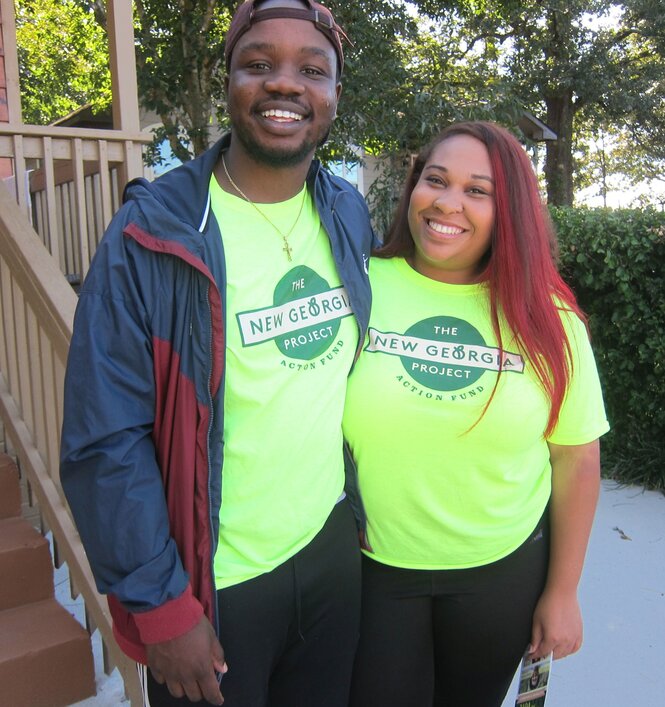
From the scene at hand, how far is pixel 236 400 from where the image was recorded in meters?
1.52

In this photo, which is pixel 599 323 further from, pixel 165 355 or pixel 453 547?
pixel 165 355

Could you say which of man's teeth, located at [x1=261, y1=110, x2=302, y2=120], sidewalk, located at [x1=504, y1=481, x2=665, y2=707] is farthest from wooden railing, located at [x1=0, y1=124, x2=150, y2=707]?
sidewalk, located at [x1=504, y1=481, x2=665, y2=707]

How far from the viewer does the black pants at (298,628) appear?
5.13 feet

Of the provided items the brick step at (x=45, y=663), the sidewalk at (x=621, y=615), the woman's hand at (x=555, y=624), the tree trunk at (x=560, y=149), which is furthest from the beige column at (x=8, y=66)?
the tree trunk at (x=560, y=149)

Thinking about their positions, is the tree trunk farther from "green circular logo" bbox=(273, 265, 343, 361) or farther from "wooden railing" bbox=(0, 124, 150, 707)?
"green circular logo" bbox=(273, 265, 343, 361)

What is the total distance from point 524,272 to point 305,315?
24.1 inches

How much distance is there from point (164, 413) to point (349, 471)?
0.58m

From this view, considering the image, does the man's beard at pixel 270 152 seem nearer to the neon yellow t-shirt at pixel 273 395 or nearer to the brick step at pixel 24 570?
the neon yellow t-shirt at pixel 273 395

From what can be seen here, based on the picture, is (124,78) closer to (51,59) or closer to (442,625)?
(442,625)

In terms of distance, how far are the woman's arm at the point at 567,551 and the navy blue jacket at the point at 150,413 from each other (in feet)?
3.05

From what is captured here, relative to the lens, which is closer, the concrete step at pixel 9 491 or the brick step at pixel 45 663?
the brick step at pixel 45 663

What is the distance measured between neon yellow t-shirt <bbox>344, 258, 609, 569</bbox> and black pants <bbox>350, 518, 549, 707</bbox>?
0.15 feet

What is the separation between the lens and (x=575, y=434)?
6.11 ft

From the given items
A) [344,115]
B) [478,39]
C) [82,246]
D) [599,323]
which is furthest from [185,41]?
[478,39]
